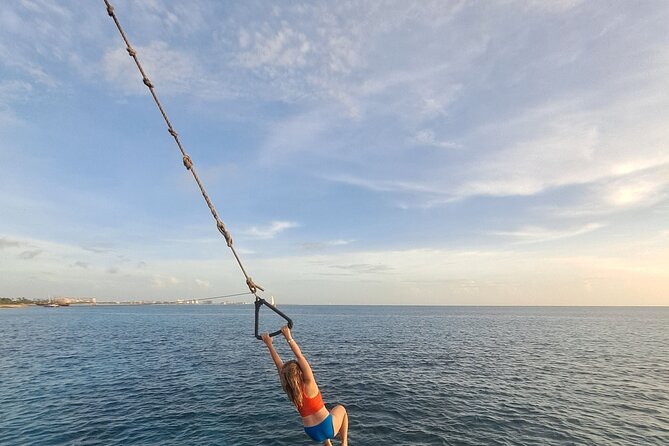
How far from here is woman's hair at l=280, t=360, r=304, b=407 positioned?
700 centimetres

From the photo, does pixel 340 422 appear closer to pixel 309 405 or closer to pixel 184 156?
pixel 309 405

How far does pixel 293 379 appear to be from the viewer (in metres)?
7.02

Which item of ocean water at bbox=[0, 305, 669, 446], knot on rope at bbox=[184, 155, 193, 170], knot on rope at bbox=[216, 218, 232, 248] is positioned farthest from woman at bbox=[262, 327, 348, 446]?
ocean water at bbox=[0, 305, 669, 446]

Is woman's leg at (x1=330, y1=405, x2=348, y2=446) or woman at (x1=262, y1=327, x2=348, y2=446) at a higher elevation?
woman at (x1=262, y1=327, x2=348, y2=446)

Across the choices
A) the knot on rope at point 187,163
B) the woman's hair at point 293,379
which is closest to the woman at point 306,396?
the woman's hair at point 293,379

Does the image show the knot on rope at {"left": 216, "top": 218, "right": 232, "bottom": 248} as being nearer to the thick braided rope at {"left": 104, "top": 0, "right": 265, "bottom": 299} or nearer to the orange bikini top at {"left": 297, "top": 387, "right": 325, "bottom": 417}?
the thick braided rope at {"left": 104, "top": 0, "right": 265, "bottom": 299}

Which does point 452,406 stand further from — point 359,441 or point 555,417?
point 359,441

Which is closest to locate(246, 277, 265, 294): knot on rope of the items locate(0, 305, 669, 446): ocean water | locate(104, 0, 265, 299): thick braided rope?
locate(104, 0, 265, 299): thick braided rope

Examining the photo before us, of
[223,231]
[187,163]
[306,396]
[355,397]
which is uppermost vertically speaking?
[187,163]

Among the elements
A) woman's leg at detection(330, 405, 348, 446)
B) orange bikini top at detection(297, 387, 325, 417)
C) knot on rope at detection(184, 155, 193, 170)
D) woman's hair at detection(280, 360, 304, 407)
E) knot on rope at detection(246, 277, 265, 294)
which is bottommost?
woman's leg at detection(330, 405, 348, 446)

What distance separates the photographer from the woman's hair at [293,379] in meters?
7.00

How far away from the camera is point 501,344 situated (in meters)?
62.2

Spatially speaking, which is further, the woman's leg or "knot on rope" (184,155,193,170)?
the woman's leg

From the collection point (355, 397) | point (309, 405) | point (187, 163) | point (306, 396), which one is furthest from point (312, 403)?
point (355, 397)
